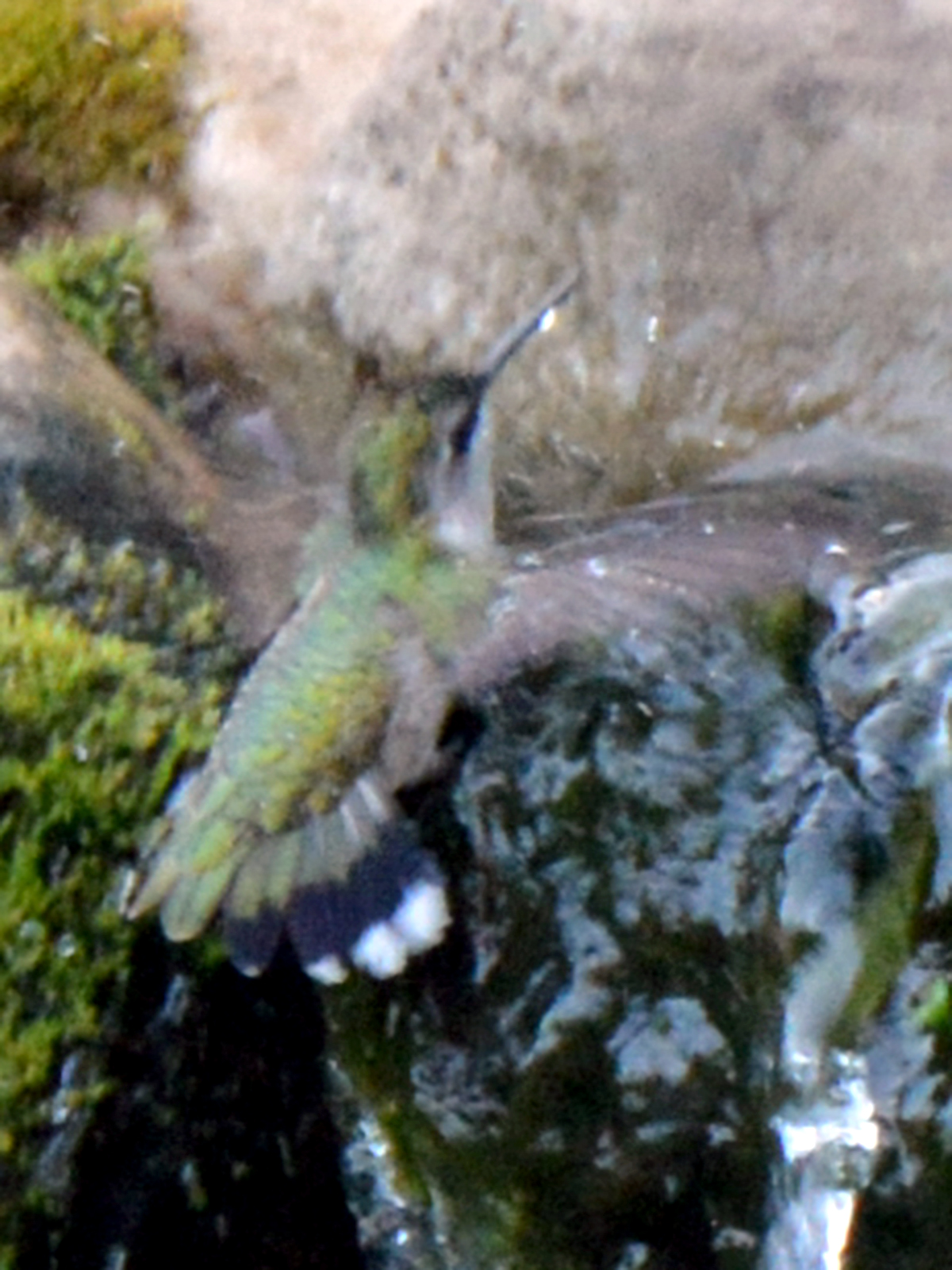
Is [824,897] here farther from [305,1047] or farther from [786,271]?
[786,271]

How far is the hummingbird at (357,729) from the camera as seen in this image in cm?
273

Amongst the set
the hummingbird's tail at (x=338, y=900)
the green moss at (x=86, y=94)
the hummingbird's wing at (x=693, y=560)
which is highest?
the green moss at (x=86, y=94)

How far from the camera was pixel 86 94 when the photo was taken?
3.94 metres

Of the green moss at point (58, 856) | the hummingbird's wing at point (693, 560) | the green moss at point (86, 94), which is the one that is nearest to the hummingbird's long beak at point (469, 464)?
the hummingbird's wing at point (693, 560)

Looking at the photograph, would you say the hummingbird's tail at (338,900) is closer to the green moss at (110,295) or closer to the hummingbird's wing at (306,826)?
the hummingbird's wing at (306,826)

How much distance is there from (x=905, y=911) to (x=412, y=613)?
3.34 ft

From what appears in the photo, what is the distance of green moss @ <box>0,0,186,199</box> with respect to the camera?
153 inches

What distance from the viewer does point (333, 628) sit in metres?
3.13

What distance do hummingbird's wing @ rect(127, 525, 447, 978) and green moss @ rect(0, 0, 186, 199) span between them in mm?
1343

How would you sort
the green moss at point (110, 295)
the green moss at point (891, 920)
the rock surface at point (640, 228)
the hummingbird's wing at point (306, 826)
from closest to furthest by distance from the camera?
1. the green moss at point (891, 920)
2. the hummingbird's wing at point (306, 826)
3. the rock surface at point (640, 228)
4. the green moss at point (110, 295)

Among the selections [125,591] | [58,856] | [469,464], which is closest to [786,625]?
[469,464]

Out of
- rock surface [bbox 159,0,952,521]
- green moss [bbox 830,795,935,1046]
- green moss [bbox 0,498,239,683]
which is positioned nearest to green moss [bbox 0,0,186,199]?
rock surface [bbox 159,0,952,521]

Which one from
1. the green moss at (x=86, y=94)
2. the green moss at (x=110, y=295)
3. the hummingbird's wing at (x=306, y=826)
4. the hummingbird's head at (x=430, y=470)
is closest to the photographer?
the hummingbird's wing at (x=306, y=826)

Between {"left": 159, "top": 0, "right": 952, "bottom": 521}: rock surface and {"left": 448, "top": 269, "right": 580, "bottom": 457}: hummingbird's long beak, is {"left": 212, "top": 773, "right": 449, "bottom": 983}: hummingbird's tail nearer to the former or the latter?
{"left": 448, "top": 269, "right": 580, "bottom": 457}: hummingbird's long beak
